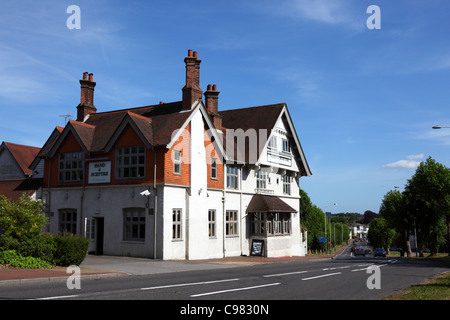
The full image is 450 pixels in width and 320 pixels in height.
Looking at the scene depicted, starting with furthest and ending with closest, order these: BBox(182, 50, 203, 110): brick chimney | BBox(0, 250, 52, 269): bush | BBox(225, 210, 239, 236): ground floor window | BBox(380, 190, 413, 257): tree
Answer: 1. BBox(380, 190, 413, 257): tree
2. BBox(225, 210, 239, 236): ground floor window
3. BBox(182, 50, 203, 110): brick chimney
4. BBox(0, 250, 52, 269): bush

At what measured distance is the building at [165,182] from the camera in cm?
2534

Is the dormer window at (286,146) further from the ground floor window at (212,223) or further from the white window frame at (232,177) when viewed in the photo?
the ground floor window at (212,223)

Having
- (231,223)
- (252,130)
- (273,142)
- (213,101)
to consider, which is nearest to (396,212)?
(273,142)

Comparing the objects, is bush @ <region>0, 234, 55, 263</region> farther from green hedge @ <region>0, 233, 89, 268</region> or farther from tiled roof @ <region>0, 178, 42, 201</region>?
tiled roof @ <region>0, 178, 42, 201</region>

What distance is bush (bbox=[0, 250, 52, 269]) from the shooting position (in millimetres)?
16125

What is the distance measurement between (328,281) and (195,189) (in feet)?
45.9

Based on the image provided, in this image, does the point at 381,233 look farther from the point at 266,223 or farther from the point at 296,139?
the point at 266,223

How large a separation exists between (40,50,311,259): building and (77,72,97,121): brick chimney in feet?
0.25

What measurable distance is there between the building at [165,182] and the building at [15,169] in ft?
8.04

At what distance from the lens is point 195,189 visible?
27250 mm

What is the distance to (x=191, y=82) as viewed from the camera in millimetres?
28375

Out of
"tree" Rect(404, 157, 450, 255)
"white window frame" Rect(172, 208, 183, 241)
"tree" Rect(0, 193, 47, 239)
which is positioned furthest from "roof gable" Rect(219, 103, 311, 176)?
"tree" Rect(0, 193, 47, 239)
